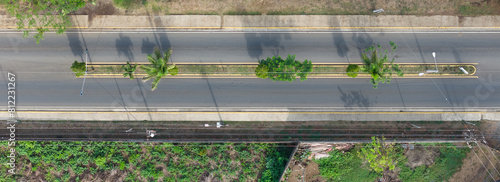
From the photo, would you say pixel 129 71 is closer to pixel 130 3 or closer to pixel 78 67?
pixel 78 67

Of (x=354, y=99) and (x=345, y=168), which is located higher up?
(x=354, y=99)

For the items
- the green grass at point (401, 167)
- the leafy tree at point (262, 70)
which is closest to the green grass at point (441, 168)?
the green grass at point (401, 167)

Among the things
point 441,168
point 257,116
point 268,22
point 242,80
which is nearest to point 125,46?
point 242,80

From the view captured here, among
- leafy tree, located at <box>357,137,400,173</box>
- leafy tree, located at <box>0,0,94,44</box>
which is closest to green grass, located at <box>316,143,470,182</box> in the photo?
leafy tree, located at <box>357,137,400,173</box>

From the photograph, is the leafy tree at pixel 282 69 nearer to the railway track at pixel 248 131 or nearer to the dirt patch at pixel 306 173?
the railway track at pixel 248 131

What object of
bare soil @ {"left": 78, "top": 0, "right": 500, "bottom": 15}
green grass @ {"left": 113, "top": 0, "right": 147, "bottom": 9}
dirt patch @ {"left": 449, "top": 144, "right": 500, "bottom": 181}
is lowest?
dirt patch @ {"left": 449, "top": 144, "right": 500, "bottom": 181}

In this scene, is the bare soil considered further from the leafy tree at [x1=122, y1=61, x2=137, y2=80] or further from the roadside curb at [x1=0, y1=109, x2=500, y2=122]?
the roadside curb at [x1=0, y1=109, x2=500, y2=122]
